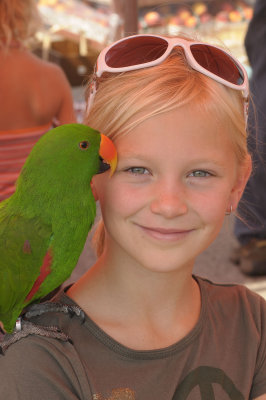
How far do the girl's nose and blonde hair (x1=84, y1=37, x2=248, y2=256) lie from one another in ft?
0.40

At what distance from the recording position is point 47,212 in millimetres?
837

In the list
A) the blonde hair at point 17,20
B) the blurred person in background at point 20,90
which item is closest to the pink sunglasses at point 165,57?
the blurred person in background at point 20,90

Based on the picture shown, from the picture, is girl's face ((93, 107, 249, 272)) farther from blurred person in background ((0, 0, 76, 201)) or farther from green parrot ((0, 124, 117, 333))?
blurred person in background ((0, 0, 76, 201))

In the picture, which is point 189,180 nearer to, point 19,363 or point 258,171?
point 19,363

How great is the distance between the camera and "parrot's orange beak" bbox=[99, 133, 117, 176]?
82cm

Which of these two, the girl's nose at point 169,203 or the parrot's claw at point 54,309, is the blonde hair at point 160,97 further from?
the parrot's claw at point 54,309

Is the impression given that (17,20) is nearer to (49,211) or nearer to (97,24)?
(49,211)

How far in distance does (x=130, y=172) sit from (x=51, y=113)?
95 centimetres

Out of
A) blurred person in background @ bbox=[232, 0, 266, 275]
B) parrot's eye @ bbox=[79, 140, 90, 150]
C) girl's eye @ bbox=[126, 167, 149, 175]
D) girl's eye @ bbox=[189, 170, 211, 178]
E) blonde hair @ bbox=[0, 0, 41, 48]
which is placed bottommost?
blurred person in background @ bbox=[232, 0, 266, 275]

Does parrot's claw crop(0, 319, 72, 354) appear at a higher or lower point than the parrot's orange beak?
lower

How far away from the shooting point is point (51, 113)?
172cm

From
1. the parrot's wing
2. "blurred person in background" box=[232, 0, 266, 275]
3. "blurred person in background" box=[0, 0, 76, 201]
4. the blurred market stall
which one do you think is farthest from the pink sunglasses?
the blurred market stall

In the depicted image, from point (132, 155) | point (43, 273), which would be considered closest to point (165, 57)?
point (132, 155)

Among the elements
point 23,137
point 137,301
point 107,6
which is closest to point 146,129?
point 137,301
